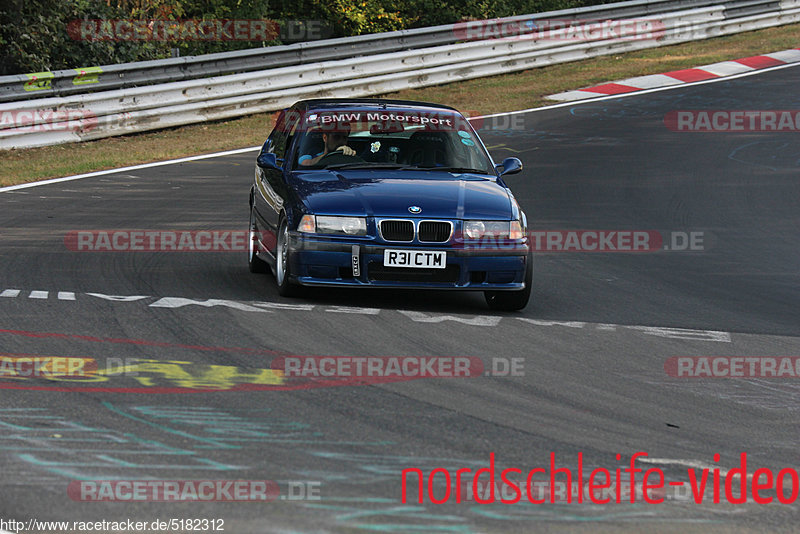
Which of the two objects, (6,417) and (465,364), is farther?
(465,364)

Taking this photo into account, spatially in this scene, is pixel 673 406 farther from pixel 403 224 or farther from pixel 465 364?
pixel 403 224

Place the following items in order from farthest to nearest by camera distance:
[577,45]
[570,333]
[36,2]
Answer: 1. [577,45]
2. [36,2]
3. [570,333]

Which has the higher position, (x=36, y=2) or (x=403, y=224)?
(x=36, y=2)

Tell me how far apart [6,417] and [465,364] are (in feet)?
8.35

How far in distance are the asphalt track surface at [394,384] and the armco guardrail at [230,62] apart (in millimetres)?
5287

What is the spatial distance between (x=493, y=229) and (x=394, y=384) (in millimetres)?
2441

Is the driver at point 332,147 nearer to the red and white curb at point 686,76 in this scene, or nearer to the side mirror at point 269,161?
the side mirror at point 269,161

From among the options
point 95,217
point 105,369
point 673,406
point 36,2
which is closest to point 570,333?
point 673,406

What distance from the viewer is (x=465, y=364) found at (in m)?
6.77

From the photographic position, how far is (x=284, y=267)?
8.60 m
